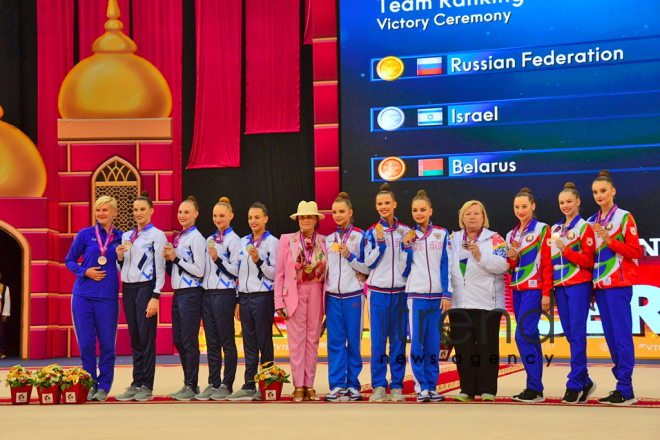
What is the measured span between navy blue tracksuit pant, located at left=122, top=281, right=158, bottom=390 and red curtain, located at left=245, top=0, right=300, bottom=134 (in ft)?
14.7

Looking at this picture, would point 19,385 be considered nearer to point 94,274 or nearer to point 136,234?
point 94,274

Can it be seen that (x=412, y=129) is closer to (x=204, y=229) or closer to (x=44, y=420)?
(x=204, y=229)

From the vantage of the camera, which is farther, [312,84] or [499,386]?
[312,84]

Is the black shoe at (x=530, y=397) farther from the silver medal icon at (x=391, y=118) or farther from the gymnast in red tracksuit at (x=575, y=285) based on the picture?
the silver medal icon at (x=391, y=118)

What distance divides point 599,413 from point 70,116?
756cm

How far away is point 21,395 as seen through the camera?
5223 millimetres

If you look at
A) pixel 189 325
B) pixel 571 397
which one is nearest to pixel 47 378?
pixel 189 325

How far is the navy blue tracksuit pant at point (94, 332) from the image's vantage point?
5512 millimetres

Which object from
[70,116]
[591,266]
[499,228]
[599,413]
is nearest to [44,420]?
[599,413]

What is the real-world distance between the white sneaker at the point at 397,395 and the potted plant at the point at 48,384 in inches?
87.0

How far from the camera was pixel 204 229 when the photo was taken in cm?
991

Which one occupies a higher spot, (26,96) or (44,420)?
(26,96)

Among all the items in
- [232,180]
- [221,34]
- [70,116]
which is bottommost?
[232,180]

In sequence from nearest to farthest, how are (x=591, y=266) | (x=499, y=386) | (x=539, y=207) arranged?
1. (x=591, y=266)
2. (x=499, y=386)
3. (x=539, y=207)
